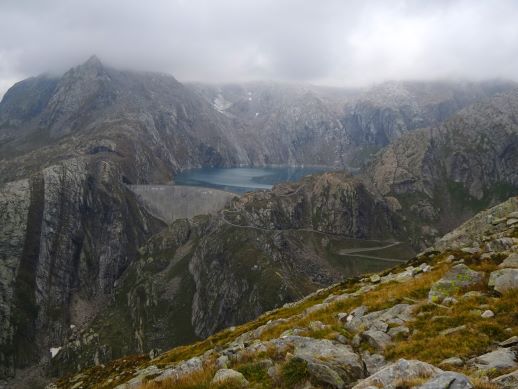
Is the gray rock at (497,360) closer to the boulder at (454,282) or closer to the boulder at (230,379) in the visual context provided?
the boulder at (230,379)

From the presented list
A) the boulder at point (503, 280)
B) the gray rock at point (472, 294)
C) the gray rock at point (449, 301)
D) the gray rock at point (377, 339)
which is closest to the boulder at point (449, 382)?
the gray rock at point (377, 339)

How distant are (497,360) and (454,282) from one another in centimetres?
1265

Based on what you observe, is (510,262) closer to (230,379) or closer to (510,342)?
(510,342)

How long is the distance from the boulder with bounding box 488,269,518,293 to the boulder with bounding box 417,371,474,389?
14364mm

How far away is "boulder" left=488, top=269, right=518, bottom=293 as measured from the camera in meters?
23.6

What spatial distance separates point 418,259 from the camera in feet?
169

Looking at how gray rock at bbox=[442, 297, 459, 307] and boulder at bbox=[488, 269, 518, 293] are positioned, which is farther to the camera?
gray rock at bbox=[442, 297, 459, 307]

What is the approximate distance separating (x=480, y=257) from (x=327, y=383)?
21303mm

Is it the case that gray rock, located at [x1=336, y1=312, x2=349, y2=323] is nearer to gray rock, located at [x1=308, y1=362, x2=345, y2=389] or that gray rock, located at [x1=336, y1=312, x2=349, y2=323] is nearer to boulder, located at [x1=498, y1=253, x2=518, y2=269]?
boulder, located at [x1=498, y1=253, x2=518, y2=269]

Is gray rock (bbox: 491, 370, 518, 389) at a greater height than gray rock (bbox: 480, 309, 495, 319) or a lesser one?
greater

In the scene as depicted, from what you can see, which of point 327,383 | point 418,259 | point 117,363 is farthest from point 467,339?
point 117,363

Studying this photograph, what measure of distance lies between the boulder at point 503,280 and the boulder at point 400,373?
12.6 metres

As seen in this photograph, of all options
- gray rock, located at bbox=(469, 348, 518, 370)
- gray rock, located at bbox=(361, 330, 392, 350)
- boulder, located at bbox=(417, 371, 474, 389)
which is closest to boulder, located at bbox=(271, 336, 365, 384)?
gray rock, located at bbox=(361, 330, 392, 350)

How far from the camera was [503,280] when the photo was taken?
2428cm
